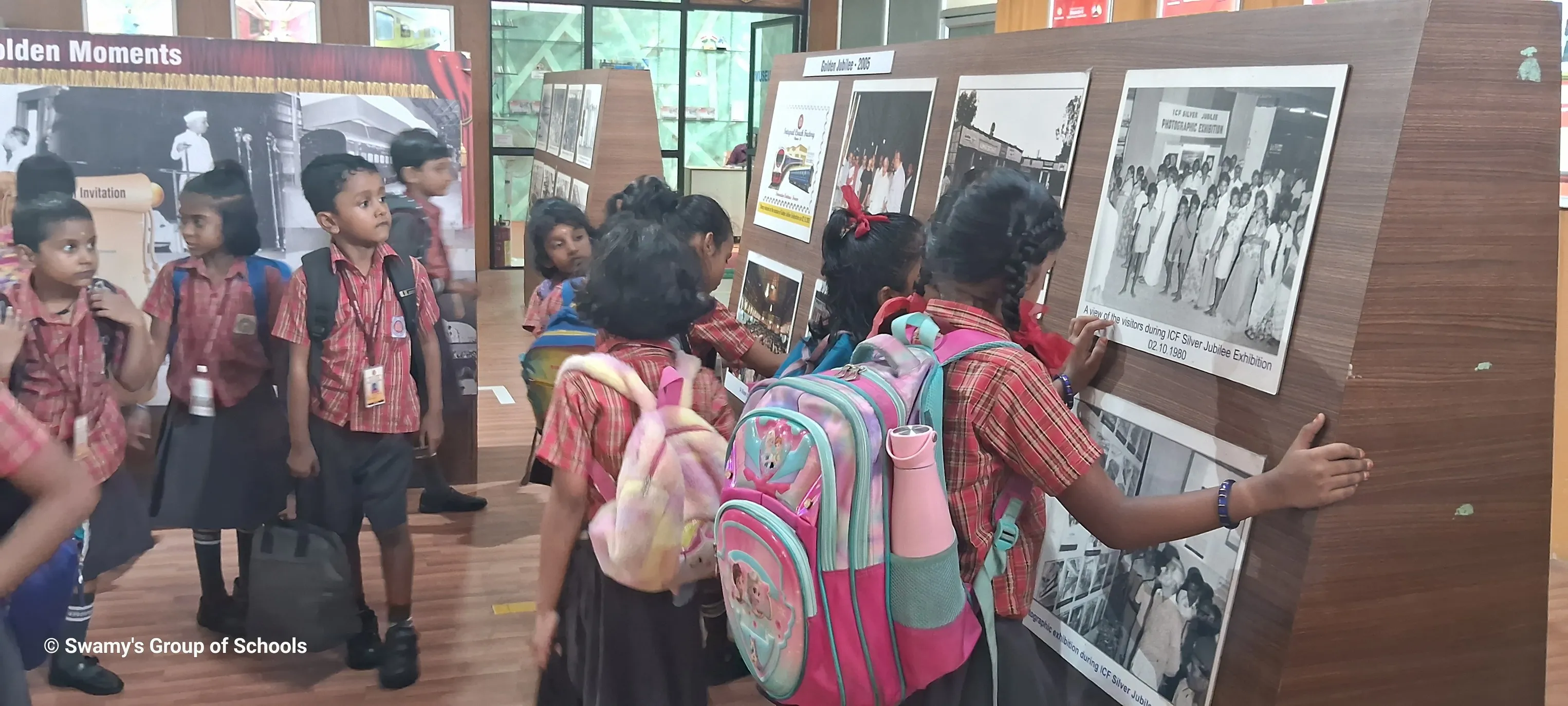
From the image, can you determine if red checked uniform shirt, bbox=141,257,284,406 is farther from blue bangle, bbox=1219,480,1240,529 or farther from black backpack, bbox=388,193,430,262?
blue bangle, bbox=1219,480,1240,529

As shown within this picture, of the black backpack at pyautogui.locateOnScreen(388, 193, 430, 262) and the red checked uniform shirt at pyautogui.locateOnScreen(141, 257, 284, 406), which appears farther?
the black backpack at pyautogui.locateOnScreen(388, 193, 430, 262)

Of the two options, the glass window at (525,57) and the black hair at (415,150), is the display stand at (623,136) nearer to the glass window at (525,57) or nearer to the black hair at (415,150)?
the black hair at (415,150)

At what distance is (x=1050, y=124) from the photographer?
2.23 m

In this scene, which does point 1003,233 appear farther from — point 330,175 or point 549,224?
point 549,224

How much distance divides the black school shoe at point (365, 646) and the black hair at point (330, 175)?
1.08 metres

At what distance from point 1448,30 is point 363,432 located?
99.7 inches

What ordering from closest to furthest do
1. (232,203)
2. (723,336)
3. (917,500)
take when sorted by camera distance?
(917,500) → (723,336) → (232,203)

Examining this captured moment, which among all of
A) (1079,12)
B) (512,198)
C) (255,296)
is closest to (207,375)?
(255,296)

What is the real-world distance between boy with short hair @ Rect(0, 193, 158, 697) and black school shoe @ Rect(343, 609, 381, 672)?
1.79 ft

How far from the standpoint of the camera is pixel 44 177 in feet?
10.3

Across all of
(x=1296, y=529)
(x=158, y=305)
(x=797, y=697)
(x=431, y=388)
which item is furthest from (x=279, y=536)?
(x=1296, y=529)

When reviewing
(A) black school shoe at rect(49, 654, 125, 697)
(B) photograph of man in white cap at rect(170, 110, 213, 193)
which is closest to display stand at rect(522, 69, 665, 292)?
(B) photograph of man in white cap at rect(170, 110, 213, 193)

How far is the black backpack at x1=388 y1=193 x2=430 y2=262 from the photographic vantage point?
375 cm

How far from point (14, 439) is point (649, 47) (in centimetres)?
984
